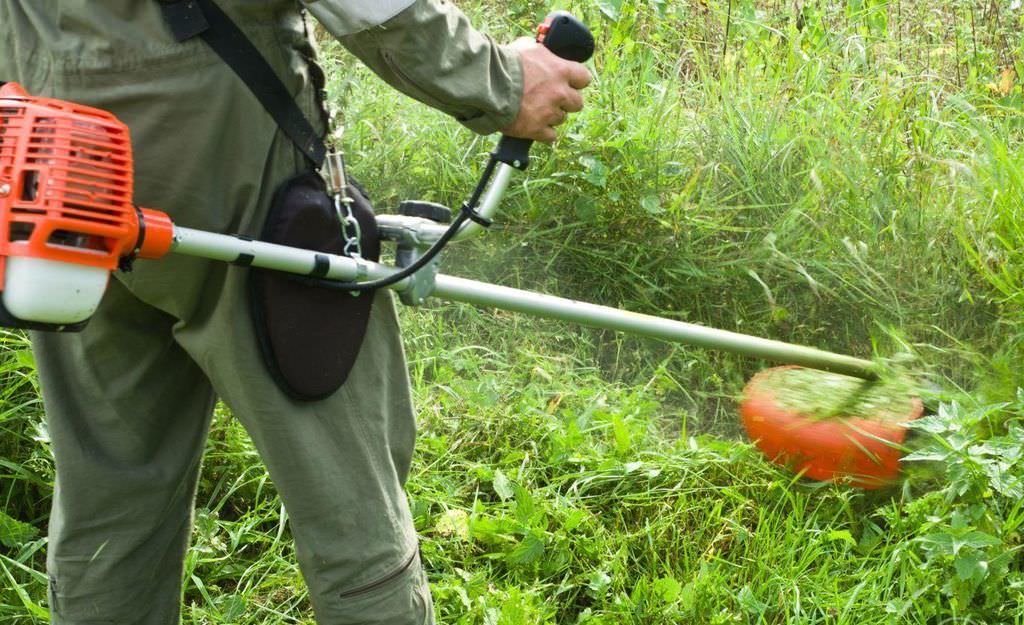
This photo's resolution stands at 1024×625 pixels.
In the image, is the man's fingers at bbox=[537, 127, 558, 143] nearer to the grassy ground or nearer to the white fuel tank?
the white fuel tank

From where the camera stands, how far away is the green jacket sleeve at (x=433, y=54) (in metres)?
1.55

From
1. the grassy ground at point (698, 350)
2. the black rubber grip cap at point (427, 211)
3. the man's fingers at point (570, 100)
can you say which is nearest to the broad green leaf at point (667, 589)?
the grassy ground at point (698, 350)

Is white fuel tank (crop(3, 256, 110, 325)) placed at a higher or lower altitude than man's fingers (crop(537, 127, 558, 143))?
lower

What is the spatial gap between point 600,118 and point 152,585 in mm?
2158

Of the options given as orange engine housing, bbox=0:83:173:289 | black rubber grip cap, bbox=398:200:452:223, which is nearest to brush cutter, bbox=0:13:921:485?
orange engine housing, bbox=0:83:173:289

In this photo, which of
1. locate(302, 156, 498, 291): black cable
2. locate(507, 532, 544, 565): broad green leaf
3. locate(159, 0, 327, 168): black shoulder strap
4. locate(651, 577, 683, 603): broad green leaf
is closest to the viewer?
locate(159, 0, 327, 168): black shoulder strap

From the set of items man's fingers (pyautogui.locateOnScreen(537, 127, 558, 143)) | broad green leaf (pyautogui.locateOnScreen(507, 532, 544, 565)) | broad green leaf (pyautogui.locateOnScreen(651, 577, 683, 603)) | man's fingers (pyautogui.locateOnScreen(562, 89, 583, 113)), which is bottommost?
broad green leaf (pyautogui.locateOnScreen(507, 532, 544, 565))

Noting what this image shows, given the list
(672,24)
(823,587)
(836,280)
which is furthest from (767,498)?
(672,24)

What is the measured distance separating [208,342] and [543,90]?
64 cm

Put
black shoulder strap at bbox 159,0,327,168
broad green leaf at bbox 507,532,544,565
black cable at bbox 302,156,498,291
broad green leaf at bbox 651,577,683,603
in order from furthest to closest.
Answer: broad green leaf at bbox 507,532,544,565 → broad green leaf at bbox 651,577,683,603 → black cable at bbox 302,156,498,291 → black shoulder strap at bbox 159,0,327,168

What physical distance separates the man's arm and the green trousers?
0.14m

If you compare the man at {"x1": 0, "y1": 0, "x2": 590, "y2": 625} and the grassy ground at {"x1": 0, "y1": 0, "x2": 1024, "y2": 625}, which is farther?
the grassy ground at {"x1": 0, "y1": 0, "x2": 1024, "y2": 625}

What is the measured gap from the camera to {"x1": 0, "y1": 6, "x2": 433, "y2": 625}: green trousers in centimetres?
161

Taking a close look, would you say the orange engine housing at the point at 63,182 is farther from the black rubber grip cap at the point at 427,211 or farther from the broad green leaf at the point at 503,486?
the broad green leaf at the point at 503,486
